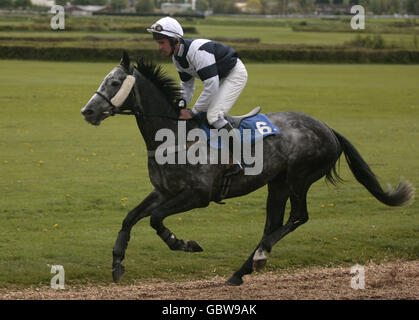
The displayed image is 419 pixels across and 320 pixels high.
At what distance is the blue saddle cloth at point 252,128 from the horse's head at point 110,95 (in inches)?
32.7

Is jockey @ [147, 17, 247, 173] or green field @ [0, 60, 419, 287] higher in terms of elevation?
jockey @ [147, 17, 247, 173]

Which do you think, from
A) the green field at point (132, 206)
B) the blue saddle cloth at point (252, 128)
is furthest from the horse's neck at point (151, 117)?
the green field at point (132, 206)

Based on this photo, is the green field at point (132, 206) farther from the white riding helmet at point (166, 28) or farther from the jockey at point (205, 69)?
the white riding helmet at point (166, 28)

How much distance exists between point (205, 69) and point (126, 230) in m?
1.70

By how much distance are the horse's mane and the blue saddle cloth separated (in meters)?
0.33

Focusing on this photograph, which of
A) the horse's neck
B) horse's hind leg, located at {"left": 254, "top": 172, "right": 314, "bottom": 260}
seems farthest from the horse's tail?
the horse's neck

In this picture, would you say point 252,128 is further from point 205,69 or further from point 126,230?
point 126,230

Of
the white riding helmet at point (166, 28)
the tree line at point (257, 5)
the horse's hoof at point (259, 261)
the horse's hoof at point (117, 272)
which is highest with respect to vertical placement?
the white riding helmet at point (166, 28)

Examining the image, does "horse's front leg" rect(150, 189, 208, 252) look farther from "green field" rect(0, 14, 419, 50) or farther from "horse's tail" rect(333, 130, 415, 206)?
"green field" rect(0, 14, 419, 50)

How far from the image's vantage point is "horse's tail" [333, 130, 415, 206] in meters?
7.56

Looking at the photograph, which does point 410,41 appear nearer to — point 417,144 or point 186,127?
point 417,144

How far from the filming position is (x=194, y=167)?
6.47 meters

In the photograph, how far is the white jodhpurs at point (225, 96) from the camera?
21.6 ft
